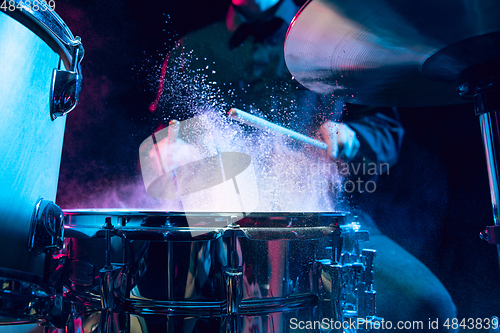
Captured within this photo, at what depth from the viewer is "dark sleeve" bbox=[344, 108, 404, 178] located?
1650 millimetres

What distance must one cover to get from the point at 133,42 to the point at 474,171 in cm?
188

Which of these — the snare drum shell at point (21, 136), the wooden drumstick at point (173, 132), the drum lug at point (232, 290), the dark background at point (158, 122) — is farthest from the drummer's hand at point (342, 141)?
the snare drum shell at point (21, 136)

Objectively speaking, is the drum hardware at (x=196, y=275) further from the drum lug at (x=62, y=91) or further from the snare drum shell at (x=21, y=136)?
the drum lug at (x=62, y=91)

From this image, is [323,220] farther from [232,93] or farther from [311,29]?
[232,93]

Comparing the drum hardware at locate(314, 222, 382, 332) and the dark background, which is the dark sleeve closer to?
the dark background

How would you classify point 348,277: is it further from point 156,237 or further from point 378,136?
point 378,136

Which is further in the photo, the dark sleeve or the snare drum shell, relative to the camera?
the dark sleeve

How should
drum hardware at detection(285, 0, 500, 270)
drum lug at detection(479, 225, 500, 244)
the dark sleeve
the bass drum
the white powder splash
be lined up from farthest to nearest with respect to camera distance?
1. the white powder splash
2. the dark sleeve
3. drum lug at detection(479, 225, 500, 244)
4. drum hardware at detection(285, 0, 500, 270)
5. the bass drum

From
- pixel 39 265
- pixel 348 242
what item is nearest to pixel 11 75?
pixel 39 265

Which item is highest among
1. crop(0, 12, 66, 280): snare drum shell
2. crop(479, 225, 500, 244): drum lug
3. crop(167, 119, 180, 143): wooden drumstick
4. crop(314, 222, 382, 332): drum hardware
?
crop(167, 119, 180, 143): wooden drumstick

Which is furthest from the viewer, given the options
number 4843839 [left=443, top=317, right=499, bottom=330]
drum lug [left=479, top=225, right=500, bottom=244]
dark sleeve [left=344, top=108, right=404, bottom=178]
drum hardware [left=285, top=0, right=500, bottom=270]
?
dark sleeve [left=344, top=108, right=404, bottom=178]

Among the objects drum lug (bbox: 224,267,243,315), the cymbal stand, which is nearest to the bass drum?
drum lug (bbox: 224,267,243,315)

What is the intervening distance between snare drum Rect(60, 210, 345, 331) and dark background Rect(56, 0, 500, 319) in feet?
3.67

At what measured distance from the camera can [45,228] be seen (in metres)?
0.61
